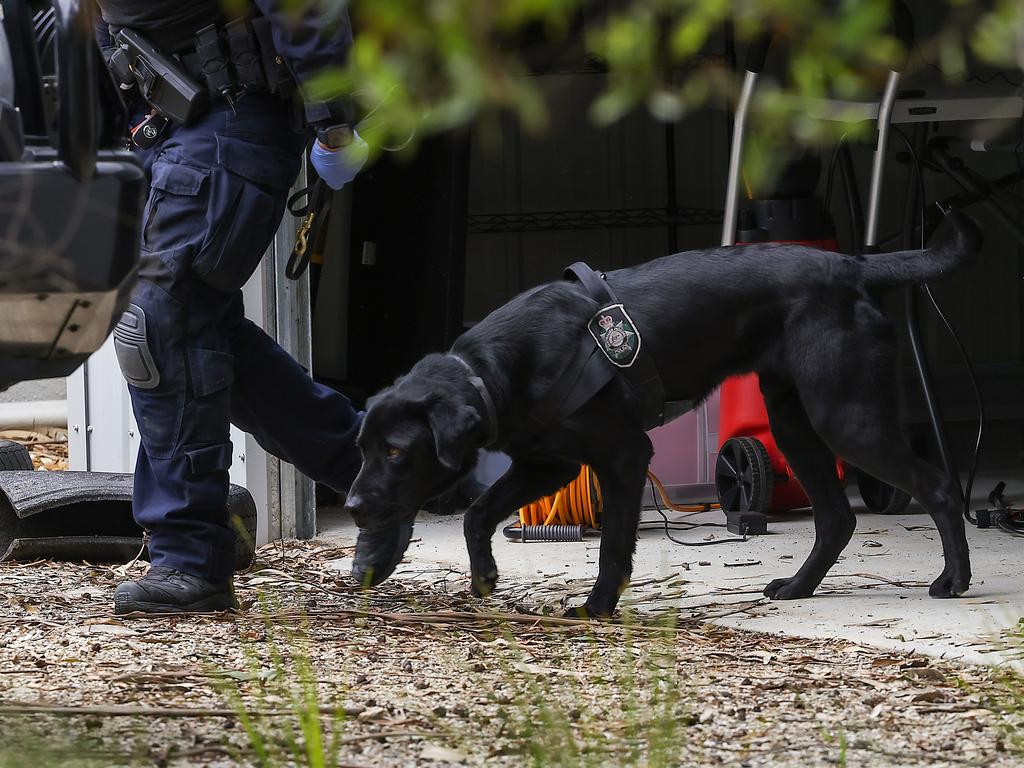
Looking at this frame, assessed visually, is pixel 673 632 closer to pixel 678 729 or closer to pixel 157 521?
pixel 678 729

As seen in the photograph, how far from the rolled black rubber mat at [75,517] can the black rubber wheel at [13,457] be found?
1.31ft

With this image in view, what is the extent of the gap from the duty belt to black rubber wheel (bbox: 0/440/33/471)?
6.86 feet

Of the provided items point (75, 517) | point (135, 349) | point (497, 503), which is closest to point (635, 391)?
point (497, 503)

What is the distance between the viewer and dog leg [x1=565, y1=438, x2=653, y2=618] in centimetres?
300

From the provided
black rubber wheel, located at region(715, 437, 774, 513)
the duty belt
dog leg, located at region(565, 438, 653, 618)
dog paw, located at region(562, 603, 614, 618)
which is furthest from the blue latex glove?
black rubber wheel, located at region(715, 437, 774, 513)

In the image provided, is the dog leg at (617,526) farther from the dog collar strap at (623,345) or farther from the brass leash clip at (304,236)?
the brass leash clip at (304,236)

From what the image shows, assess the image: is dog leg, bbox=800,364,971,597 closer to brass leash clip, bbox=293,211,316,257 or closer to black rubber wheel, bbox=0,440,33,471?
brass leash clip, bbox=293,211,316,257

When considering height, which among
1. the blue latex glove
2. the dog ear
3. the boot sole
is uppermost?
the blue latex glove

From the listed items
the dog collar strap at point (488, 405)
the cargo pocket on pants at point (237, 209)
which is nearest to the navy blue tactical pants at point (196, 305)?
the cargo pocket on pants at point (237, 209)

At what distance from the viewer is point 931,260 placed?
3152mm

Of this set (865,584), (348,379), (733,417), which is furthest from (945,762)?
(348,379)

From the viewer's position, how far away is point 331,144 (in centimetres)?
286

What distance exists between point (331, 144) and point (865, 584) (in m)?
1.72

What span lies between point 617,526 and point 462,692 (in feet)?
2.81
